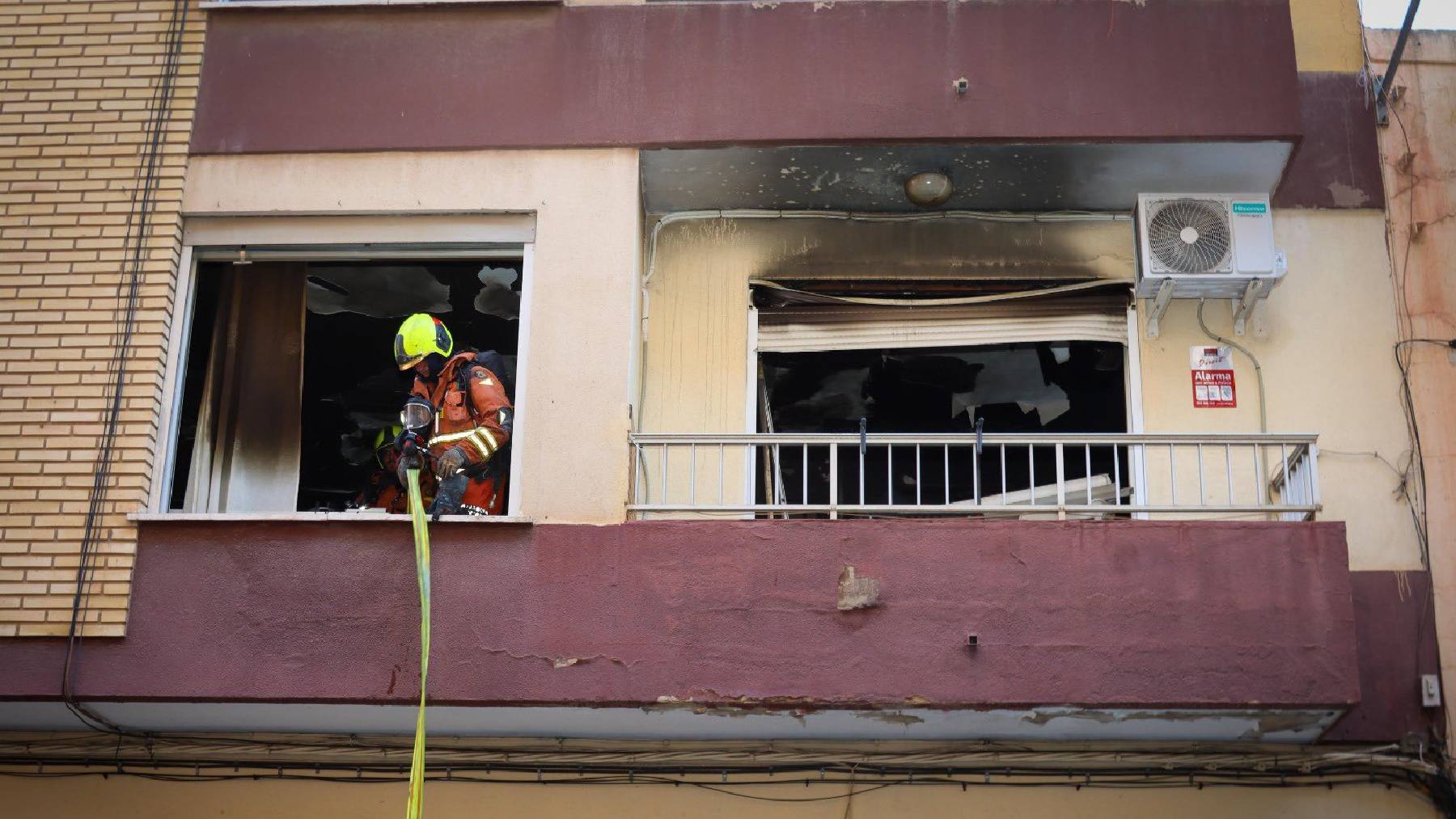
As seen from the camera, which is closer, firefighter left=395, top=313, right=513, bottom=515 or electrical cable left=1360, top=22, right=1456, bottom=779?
firefighter left=395, top=313, right=513, bottom=515

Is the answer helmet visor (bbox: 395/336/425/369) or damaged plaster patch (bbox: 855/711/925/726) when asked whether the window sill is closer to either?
helmet visor (bbox: 395/336/425/369)

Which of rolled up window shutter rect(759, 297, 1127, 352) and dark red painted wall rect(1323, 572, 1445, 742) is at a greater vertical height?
rolled up window shutter rect(759, 297, 1127, 352)

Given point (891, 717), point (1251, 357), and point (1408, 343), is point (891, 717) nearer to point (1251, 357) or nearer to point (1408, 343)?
point (1251, 357)

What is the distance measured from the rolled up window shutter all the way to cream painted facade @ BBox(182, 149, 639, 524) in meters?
1.33

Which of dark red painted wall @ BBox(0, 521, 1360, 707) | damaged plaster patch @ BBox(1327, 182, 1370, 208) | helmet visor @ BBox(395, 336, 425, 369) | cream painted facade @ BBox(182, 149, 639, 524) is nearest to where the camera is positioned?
dark red painted wall @ BBox(0, 521, 1360, 707)

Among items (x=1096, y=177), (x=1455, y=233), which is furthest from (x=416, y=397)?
(x=1455, y=233)

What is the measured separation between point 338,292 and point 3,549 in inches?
101

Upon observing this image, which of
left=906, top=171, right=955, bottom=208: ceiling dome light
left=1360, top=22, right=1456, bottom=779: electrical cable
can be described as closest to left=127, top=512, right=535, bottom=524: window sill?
left=906, top=171, right=955, bottom=208: ceiling dome light

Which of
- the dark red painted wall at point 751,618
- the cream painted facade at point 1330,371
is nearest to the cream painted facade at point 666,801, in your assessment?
the dark red painted wall at point 751,618

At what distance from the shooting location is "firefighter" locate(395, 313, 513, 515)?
7539 mm

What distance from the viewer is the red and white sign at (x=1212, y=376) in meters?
8.55

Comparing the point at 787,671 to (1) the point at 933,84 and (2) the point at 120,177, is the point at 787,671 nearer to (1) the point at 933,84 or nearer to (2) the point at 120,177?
(1) the point at 933,84

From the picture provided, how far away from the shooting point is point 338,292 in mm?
9344

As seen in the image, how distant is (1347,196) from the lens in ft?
29.1
